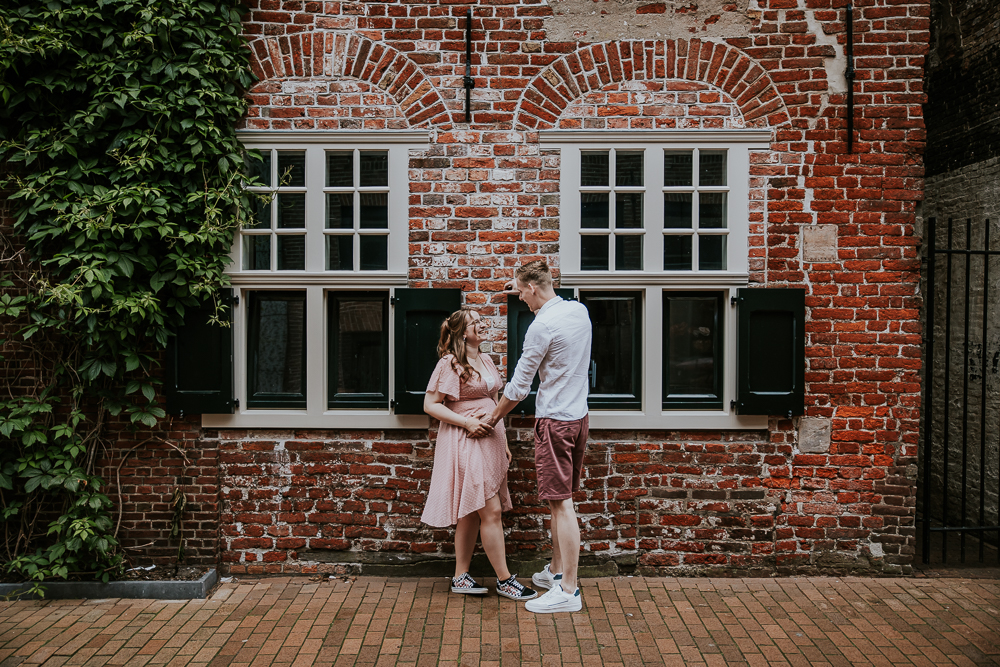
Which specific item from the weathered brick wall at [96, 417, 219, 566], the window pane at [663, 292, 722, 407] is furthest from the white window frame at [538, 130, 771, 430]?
the weathered brick wall at [96, 417, 219, 566]

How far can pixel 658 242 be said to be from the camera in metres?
5.00

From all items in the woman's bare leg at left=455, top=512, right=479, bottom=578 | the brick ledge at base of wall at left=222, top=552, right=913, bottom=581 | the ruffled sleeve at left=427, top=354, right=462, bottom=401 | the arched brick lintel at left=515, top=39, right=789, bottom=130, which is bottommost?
the brick ledge at base of wall at left=222, top=552, right=913, bottom=581

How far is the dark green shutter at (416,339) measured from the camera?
4891 millimetres

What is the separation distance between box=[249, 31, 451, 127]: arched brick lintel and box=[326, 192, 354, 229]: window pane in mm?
747

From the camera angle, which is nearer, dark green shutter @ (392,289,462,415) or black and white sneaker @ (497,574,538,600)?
black and white sneaker @ (497,574,538,600)

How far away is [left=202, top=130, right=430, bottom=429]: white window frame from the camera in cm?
496

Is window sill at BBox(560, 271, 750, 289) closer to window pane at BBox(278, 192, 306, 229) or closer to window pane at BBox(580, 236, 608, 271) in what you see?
window pane at BBox(580, 236, 608, 271)

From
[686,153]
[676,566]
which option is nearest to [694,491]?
[676,566]

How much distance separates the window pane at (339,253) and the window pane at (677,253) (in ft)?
7.75

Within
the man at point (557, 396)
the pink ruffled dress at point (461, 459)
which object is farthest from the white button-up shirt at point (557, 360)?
the pink ruffled dress at point (461, 459)

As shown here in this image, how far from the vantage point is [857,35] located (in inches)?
194

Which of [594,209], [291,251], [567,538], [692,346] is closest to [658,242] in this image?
[594,209]

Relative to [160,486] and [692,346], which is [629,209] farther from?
[160,486]

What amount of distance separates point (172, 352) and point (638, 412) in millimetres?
3443
